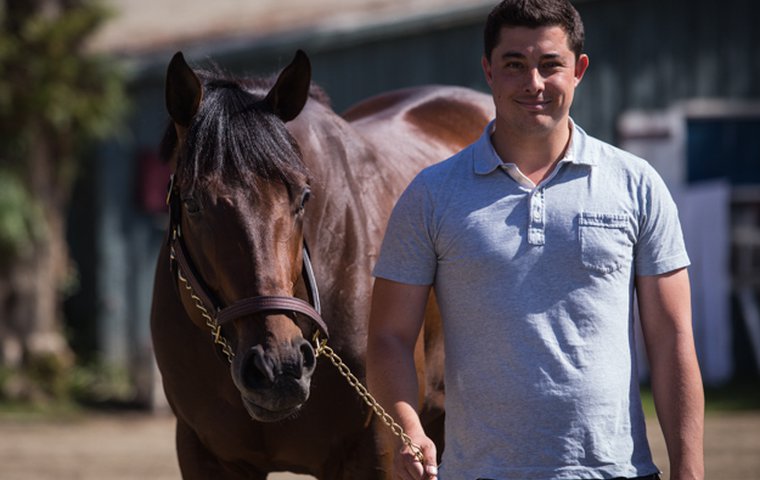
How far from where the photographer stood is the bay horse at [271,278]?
2992mm

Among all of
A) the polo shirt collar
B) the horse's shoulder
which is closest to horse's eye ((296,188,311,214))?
the polo shirt collar

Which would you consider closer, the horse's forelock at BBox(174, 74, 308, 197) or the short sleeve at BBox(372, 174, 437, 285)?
the short sleeve at BBox(372, 174, 437, 285)

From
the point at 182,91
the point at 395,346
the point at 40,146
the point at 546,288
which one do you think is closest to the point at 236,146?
the point at 182,91

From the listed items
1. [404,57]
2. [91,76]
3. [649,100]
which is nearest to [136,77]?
[91,76]

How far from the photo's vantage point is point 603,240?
2607mm

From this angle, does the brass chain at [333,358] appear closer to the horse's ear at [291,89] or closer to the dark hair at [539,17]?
the horse's ear at [291,89]

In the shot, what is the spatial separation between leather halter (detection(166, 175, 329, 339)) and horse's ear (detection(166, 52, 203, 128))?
0.19 m

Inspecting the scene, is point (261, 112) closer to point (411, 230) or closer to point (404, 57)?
point (411, 230)

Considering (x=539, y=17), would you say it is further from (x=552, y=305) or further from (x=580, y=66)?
(x=552, y=305)

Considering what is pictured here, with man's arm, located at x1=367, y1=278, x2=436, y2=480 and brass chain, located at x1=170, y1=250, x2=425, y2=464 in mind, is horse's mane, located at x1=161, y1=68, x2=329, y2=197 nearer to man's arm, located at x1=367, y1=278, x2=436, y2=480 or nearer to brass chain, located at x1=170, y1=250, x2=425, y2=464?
brass chain, located at x1=170, y1=250, x2=425, y2=464

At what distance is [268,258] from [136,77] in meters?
8.60

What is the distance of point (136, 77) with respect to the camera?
36.8 ft

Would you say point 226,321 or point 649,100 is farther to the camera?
point 649,100

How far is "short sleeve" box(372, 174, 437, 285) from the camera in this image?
2.75 m
